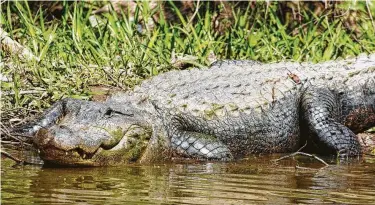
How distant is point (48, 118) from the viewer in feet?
Answer: 18.9

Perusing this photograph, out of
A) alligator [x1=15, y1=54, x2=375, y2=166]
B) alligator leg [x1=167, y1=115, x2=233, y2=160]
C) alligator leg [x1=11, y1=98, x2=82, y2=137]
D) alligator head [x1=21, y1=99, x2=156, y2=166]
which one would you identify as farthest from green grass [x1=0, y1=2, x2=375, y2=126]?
alligator leg [x1=167, y1=115, x2=233, y2=160]

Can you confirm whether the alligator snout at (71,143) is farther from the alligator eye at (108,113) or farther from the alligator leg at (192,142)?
the alligator leg at (192,142)

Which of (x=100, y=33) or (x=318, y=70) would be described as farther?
(x=100, y=33)

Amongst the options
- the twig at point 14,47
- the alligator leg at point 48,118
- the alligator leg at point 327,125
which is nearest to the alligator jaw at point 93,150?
the alligator leg at point 48,118

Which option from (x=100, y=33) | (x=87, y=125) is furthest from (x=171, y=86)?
(x=100, y=33)

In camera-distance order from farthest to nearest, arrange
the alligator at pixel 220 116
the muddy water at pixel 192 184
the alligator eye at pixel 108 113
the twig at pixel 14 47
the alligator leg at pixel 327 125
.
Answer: the twig at pixel 14 47, the alligator leg at pixel 327 125, the alligator eye at pixel 108 113, the alligator at pixel 220 116, the muddy water at pixel 192 184

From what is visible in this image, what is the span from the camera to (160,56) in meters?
7.41

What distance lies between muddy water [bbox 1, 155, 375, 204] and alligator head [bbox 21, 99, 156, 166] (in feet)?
0.33

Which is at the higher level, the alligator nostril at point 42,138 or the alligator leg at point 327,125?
the alligator leg at point 327,125

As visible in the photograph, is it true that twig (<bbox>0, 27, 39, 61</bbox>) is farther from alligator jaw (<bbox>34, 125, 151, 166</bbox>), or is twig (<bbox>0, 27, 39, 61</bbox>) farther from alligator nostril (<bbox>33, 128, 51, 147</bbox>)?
alligator nostril (<bbox>33, 128, 51, 147</bbox>)

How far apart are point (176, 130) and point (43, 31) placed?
2557 millimetres

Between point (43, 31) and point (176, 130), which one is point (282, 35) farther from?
point (176, 130)

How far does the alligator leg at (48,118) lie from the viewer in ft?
18.8

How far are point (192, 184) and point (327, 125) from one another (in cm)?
202
